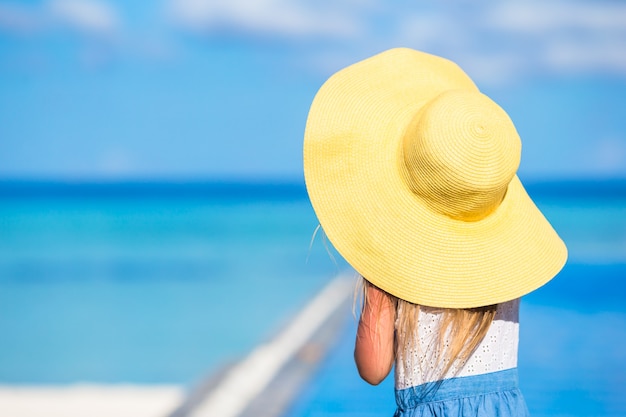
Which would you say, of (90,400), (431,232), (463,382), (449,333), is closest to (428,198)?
(431,232)

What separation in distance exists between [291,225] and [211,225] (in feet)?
6.23

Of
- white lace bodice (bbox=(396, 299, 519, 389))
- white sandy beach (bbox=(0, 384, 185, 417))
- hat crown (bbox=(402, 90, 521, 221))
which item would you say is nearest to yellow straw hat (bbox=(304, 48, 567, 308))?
hat crown (bbox=(402, 90, 521, 221))

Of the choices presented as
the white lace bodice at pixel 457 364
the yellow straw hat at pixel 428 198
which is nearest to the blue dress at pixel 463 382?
the white lace bodice at pixel 457 364

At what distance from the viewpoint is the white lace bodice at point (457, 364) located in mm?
1796

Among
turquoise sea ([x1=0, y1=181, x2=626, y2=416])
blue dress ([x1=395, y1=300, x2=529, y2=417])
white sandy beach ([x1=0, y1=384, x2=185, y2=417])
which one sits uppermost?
turquoise sea ([x1=0, y1=181, x2=626, y2=416])

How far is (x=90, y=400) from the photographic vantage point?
4.52 metres

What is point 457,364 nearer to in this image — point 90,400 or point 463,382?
point 463,382

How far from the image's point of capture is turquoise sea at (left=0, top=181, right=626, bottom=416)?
534cm

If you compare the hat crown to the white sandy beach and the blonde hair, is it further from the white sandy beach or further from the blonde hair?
the white sandy beach

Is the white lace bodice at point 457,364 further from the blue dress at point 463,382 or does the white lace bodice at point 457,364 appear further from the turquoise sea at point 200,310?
the turquoise sea at point 200,310

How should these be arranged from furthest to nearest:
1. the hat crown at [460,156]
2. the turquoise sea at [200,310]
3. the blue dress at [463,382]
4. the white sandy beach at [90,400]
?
1. the turquoise sea at [200,310]
2. the white sandy beach at [90,400]
3. the blue dress at [463,382]
4. the hat crown at [460,156]

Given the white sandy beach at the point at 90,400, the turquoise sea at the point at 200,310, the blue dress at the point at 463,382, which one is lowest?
the blue dress at the point at 463,382

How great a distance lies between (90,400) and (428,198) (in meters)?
3.25

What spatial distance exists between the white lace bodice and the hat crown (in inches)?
8.9
